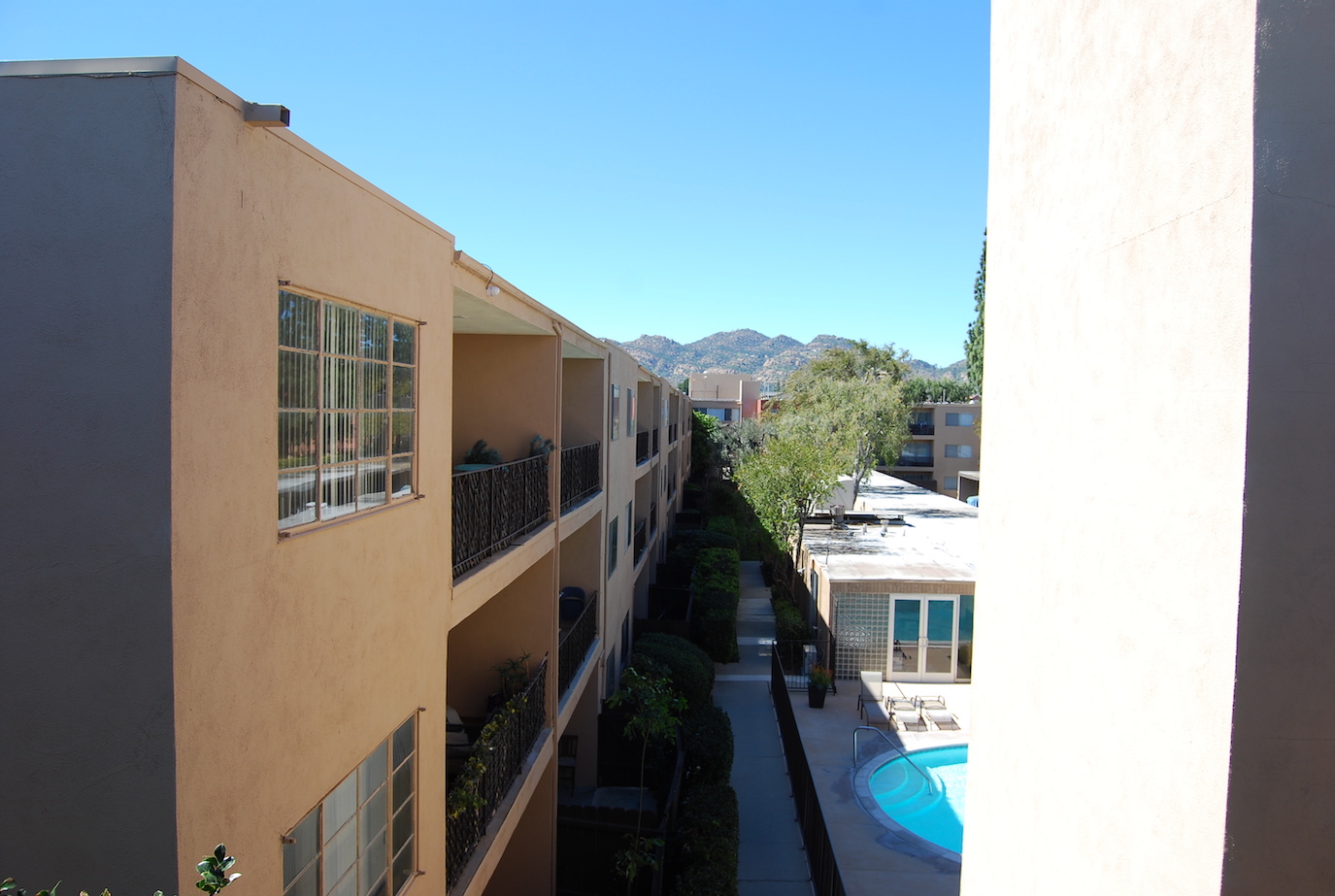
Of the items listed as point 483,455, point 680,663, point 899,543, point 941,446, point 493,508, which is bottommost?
point 680,663

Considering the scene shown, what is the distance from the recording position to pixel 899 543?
2586cm

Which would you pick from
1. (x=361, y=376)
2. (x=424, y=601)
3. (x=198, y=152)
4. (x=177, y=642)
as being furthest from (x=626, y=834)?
(x=198, y=152)

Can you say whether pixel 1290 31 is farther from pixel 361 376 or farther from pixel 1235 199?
pixel 361 376

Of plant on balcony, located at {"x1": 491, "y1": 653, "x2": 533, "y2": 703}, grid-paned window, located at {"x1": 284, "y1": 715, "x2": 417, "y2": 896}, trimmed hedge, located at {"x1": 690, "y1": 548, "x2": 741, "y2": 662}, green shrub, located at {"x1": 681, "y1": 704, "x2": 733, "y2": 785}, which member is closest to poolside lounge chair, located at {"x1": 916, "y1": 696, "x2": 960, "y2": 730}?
trimmed hedge, located at {"x1": 690, "y1": 548, "x2": 741, "y2": 662}

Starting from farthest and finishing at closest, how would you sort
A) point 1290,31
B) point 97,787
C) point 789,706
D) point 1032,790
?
point 789,706
point 1032,790
point 1290,31
point 97,787

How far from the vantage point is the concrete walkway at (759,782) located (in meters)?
12.4

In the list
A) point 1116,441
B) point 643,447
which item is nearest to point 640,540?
point 643,447

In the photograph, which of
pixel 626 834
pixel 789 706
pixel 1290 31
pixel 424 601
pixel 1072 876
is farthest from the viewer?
pixel 789 706

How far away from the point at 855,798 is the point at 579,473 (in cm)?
822

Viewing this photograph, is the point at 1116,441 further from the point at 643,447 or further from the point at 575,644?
the point at 643,447

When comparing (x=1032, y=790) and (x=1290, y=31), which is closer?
(x=1290, y=31)

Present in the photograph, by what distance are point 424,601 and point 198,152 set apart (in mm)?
3699

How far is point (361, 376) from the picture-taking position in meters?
5.04

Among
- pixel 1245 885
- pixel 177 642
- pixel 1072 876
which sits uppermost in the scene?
pixel 177 642
